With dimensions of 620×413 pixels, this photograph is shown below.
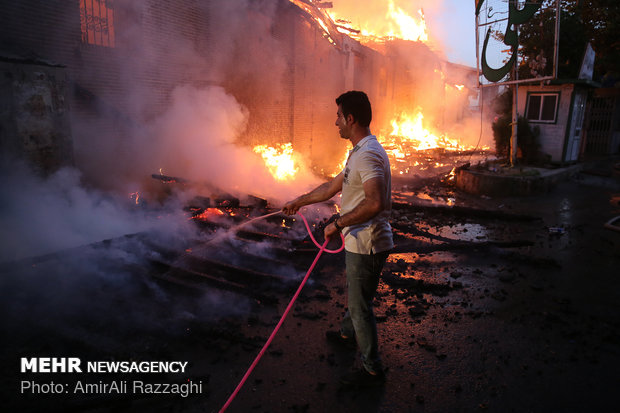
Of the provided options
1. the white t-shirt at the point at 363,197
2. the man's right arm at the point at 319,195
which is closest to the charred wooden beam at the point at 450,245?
the man's right arm at the point at 319,195

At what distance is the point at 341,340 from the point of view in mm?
3592

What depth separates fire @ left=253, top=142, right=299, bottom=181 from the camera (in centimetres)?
1087

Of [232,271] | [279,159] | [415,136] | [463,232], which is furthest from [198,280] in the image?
[415,136]

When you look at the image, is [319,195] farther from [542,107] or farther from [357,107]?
[542,107]

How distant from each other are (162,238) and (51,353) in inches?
96.0

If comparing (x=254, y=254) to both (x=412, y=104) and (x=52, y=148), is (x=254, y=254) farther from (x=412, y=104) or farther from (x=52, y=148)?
(x=412, y=104)

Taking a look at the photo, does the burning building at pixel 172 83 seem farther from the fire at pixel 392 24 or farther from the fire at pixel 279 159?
the fire at pixel 392 24

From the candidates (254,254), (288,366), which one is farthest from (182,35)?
(288,366)

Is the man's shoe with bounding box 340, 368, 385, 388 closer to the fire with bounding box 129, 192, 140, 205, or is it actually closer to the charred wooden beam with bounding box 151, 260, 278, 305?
the charred wooden beam with bounding box 151, 260, 278, 305

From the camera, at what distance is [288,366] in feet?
10.7

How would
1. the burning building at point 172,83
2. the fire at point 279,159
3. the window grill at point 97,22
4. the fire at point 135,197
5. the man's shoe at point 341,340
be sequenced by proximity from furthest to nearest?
the fire at point 279,159 → the window grill at point 97,22 → the fire at point 135,197 → the burning building at point 172,83 → the man's shoe at point 341,340

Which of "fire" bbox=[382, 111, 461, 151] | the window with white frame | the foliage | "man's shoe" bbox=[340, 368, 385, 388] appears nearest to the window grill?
"man's shoe" bbox=[340, 368, 385, 388]

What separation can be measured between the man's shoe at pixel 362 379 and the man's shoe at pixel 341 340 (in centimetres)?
49

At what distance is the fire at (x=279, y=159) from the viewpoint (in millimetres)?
10867
